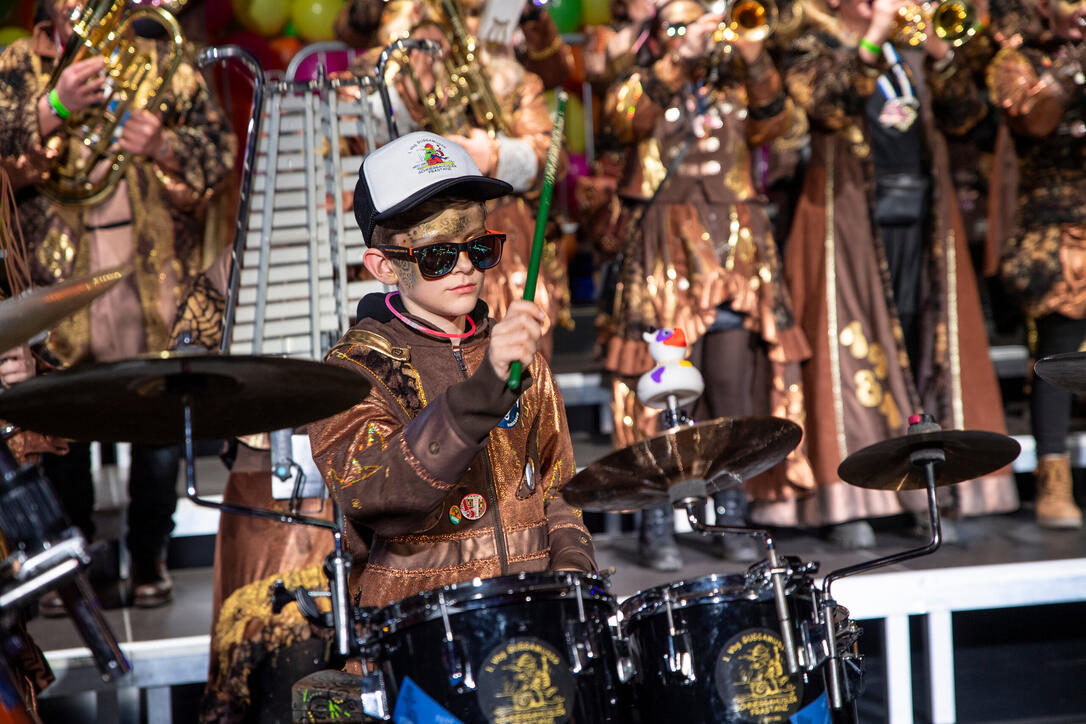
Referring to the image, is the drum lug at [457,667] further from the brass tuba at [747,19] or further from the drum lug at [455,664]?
the brass tuba at [747,19]

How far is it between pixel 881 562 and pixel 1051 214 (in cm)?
212

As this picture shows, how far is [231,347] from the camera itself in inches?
106

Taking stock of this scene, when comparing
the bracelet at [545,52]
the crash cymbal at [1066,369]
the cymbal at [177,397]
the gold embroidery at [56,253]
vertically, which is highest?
the bracelet at [545,52]

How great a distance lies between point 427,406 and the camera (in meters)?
1.77

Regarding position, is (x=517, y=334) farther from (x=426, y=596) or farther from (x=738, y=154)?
(x=738, y=154)

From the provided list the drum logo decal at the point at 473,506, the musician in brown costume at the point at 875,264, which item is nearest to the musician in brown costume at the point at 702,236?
the musician in brown costume at the point at 875,264

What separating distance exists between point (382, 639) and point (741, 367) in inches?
79.8

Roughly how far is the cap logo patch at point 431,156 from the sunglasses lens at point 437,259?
128 mm

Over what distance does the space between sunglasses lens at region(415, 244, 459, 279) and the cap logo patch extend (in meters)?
0.13

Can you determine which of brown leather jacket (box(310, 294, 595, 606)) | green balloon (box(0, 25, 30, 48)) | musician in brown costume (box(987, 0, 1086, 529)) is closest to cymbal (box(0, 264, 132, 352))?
brown leather jacket (box(310, 294, 595, 606))

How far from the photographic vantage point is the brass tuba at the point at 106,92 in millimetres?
3113

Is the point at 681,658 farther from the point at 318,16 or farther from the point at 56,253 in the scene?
the point at 318,16

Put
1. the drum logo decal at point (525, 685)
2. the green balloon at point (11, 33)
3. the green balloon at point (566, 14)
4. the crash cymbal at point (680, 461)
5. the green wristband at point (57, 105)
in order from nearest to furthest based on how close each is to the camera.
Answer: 1. the drum logo decal at point (525, 685)
2. the crash cymbal at point (680, 461)
3. the green wristband at point (57, 105)
4. the green balloon at point (11, 33)
5. the green balloon at point (566, 14)

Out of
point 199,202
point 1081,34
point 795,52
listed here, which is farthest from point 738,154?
point 199,202
